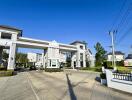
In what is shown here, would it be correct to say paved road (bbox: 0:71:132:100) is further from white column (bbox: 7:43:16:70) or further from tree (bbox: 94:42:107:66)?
tree (bbox: 94:42:107:66)

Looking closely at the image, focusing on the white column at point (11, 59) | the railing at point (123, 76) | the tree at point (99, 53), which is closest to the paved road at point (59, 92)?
the railing at point (123, 76)

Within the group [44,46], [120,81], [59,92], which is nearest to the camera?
[59,92]

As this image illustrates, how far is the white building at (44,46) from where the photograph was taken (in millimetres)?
31469

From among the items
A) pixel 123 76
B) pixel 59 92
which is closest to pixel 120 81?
pixel 123 76

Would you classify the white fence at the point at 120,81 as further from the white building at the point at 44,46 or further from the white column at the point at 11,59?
the white building at the point at 44,46

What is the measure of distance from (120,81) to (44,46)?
31.7 meters

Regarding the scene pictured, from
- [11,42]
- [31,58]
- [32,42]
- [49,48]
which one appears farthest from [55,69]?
[31,58]

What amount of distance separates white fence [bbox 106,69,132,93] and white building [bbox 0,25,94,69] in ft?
84.1

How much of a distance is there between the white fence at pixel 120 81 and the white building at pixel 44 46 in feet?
84.1

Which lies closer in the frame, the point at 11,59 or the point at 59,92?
the point at 59,92

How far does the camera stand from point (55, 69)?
34.7m

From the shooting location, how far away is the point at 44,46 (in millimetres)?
40094

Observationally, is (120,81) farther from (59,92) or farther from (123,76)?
(59,92)

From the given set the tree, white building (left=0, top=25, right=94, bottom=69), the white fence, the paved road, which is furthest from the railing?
the tree
